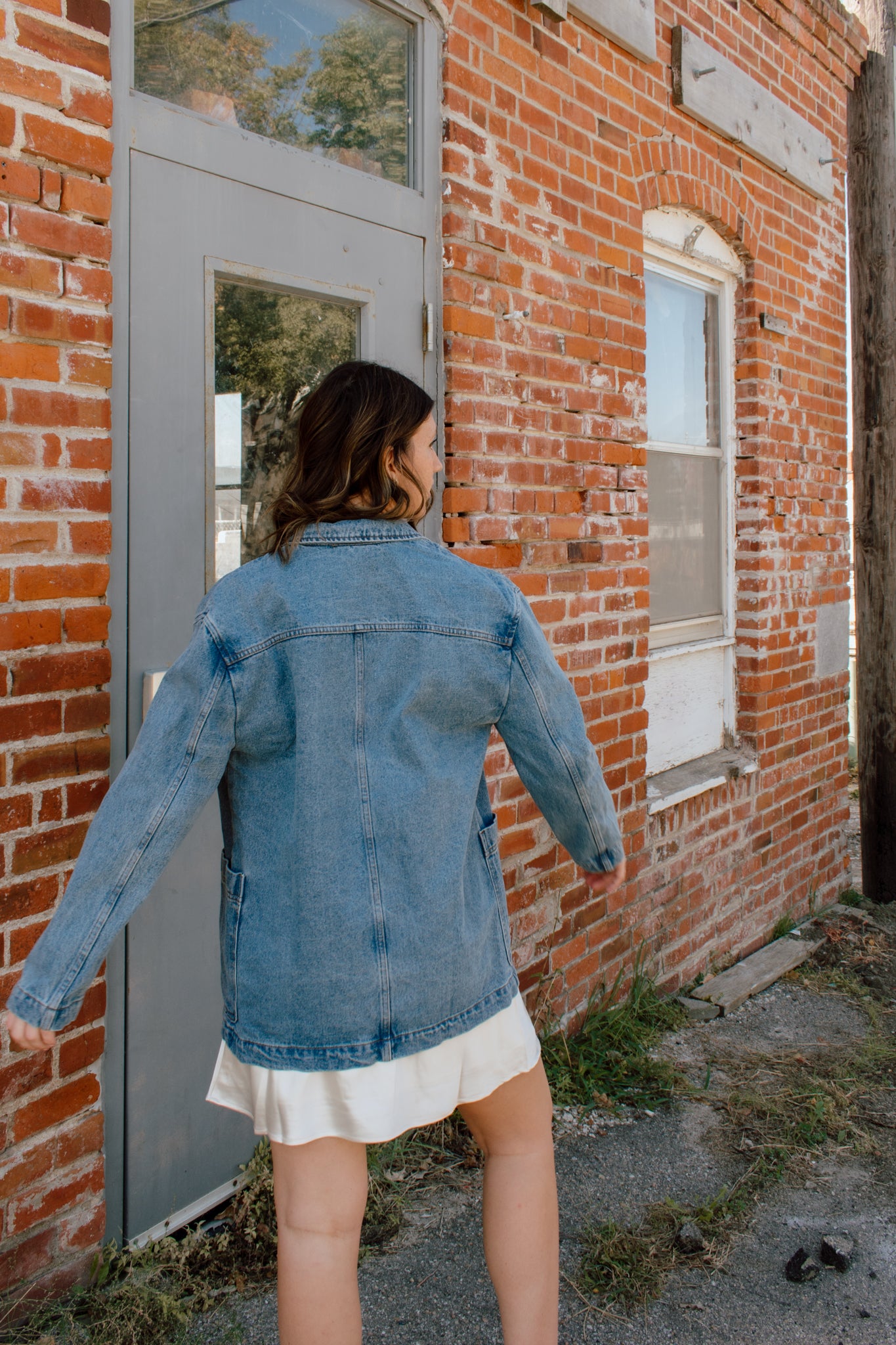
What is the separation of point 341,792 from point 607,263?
113 inches

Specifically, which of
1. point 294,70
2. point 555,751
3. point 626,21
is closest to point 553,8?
point 626,21

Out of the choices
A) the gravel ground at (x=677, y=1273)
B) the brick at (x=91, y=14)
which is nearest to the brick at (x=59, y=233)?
the brick at (x=91, y=14)

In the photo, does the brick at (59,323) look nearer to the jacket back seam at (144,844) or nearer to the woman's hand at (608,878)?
the jacket back seam at (144,844)

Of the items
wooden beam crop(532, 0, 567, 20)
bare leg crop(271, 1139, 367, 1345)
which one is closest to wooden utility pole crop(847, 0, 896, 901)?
wooden beam crop(532, 0, 567, 20)

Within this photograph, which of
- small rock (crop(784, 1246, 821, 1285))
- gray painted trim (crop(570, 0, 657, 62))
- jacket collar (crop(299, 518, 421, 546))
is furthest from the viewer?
gray painted trim (crop(570, 0, 657, 62))

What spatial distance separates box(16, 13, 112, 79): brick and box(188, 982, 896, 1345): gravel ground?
2594mm

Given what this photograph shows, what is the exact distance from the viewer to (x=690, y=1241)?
104 inches

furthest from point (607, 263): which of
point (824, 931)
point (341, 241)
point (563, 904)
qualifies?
point (824, 931)

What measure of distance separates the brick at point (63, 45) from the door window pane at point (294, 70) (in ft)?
0.51

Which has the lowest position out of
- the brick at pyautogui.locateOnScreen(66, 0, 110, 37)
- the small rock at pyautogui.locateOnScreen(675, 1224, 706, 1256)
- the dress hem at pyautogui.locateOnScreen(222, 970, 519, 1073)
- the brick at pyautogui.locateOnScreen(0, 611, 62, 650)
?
the small rock at pyautogui.locateOnScreen(675, 1224, 706, 1256)

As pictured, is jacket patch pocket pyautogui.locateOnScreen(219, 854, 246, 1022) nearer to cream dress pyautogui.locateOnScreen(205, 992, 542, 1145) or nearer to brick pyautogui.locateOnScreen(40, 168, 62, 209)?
cream dress pyautogui.locateOnScreen(205, 992, 542, 1145)

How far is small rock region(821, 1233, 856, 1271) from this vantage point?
2.60 m

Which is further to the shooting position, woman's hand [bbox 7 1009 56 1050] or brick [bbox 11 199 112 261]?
brick [bbox 11 199 112 261]

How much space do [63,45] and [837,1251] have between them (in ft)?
10.4
